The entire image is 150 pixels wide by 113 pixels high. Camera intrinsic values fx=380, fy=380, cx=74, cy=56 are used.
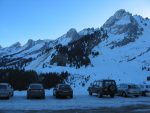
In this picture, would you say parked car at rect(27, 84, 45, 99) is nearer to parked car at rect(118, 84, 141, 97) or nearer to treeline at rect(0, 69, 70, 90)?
parked car at rect(118, 84, 141, 97)

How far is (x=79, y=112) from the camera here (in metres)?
23.8

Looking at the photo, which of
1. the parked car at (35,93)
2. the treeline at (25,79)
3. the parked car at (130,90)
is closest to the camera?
the parked car at (35,93)

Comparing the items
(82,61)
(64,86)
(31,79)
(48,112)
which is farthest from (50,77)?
(48,112)

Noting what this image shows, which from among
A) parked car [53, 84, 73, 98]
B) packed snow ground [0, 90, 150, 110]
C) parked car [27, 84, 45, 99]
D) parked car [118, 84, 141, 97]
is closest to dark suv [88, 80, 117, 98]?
parked car [118, 84, 141, 97]

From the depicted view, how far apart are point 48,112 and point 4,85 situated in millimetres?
15409

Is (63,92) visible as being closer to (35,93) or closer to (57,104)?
(35,93)

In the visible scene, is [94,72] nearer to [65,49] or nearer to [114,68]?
[114,68]

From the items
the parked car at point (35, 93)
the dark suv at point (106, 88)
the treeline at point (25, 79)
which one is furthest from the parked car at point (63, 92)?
the treeline at point (25, 79)

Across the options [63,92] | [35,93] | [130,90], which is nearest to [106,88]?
[130,90]

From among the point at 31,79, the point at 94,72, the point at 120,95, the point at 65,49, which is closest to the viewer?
the point at 120,95

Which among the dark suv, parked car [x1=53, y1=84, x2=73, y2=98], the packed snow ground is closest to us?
the packed snow ground

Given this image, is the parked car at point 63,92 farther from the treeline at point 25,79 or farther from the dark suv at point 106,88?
the treeline at point 25,79

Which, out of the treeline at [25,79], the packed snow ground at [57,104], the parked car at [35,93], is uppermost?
the treeline at [25,79]

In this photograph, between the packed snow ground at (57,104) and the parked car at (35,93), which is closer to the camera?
the packed snow ground at (57,104)
